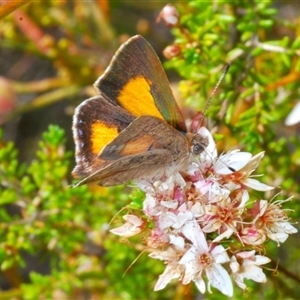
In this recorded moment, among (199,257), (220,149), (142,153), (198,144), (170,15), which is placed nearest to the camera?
(199,257)

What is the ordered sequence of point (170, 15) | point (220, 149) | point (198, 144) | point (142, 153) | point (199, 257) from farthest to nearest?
point (220, 149) < point (170, 15) < point (198, 144) < point (142, 153) < point (199, 257)

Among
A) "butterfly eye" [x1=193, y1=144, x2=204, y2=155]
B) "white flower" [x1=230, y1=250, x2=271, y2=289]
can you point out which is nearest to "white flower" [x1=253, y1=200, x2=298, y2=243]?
"white flower" [x1=230, y1=250, x2=271, y2=289]

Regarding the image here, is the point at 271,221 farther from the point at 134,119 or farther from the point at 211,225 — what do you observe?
the point at 134,119

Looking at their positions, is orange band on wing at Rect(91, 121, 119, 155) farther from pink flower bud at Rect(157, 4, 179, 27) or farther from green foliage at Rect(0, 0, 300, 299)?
pink flower bud at Rect(157, 4, 179, 27)

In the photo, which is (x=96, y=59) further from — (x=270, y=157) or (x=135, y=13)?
(x=270, y=157)

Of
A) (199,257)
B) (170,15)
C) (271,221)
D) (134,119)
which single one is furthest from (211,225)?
(170,15)

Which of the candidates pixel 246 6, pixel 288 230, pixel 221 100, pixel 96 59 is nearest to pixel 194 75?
pixel 221 100

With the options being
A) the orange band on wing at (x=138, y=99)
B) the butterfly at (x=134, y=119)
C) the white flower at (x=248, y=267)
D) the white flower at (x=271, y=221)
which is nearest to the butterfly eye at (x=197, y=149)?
the butterfly at (x=134, y=119)

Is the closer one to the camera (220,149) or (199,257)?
(199,257)
